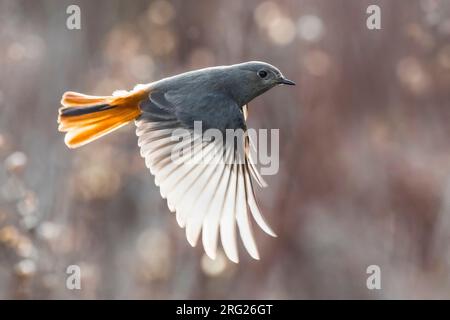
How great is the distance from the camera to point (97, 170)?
5.17 metres

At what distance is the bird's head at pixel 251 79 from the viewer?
166 inches

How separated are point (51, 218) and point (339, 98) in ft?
6.75

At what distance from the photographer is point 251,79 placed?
4.23 m

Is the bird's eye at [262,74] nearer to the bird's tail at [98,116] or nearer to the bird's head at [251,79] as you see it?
the bird's head at [251,79]

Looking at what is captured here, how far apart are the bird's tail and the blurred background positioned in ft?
2.78

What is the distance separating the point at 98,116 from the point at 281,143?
6.64 feet

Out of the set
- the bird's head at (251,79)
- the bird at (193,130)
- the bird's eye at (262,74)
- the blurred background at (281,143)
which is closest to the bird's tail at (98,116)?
the bird at (193,130)

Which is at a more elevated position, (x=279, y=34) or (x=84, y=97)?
(x=279, y=34)

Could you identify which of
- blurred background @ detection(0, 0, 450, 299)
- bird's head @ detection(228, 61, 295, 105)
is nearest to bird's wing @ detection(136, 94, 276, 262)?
bird's head @ detection(228, 61, 295, 105)

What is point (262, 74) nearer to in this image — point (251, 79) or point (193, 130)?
point (251, 79)

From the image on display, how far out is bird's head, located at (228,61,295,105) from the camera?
13.8 feet

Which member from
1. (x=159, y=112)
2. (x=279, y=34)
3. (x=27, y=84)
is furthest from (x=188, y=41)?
(x=159, y=112)

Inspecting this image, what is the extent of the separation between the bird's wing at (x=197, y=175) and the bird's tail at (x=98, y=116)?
0.08 m

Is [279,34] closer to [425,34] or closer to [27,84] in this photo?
[425,34]
